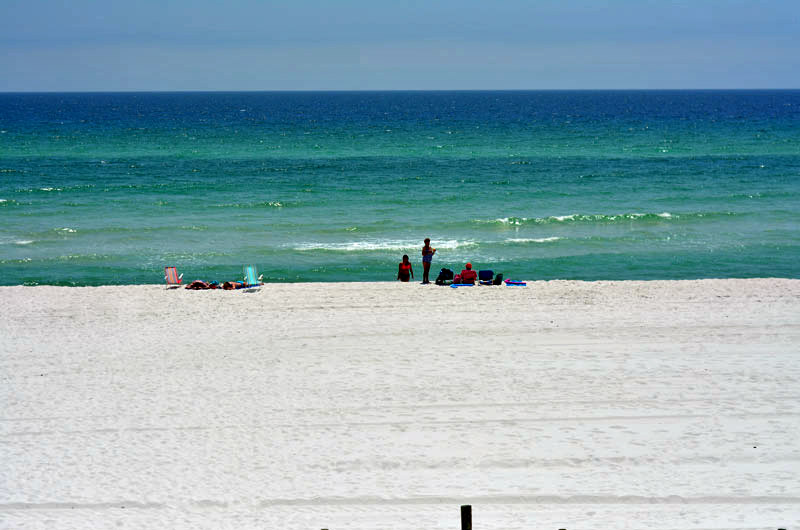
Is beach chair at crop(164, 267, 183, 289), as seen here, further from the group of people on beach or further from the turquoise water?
the group of people on beach

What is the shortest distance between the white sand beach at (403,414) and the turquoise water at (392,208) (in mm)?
6935

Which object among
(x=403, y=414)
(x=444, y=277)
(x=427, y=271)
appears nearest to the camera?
(x=403, y=414)

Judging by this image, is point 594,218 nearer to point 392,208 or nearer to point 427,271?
point 392,208

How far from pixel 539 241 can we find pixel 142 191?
20.4 m

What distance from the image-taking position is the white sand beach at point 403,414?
31.4 feet

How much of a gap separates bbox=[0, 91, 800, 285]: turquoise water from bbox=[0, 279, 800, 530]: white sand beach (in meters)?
6.94

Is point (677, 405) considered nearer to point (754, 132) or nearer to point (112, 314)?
point (112, 314)

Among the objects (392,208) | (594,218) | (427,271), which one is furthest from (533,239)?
(427,271)

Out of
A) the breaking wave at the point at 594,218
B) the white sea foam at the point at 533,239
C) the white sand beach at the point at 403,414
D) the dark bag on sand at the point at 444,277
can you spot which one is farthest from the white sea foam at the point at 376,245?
the white sand beach at the point at 403,414

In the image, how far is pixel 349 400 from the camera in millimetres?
12602

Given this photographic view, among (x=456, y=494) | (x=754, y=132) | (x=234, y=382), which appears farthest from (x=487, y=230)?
(x=754, y=132)

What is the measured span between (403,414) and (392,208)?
2319cm

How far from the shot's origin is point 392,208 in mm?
34750

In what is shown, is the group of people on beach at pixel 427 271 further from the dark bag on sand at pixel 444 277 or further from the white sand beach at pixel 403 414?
the white sand beach at pixel 403 414
